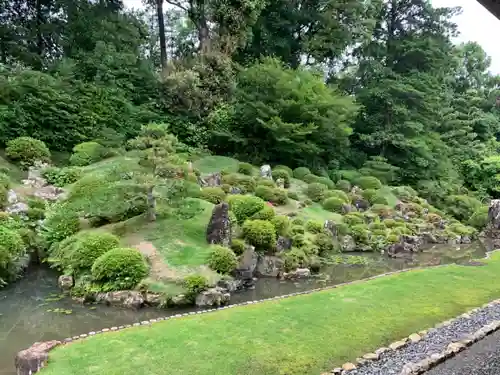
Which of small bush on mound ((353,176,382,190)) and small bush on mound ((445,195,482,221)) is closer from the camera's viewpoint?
small bush on mound ((353,176,382,190))

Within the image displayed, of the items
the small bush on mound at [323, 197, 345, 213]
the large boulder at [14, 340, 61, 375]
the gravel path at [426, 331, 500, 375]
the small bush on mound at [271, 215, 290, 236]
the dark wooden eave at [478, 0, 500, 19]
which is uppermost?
the dark wooden eave at [478, 0, 500, 19]

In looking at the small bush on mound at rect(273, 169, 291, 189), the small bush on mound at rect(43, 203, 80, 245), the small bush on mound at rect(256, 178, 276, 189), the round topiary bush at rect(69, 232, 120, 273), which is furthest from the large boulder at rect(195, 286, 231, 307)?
the small bush on mound at rect(273, 169, 291, 189)

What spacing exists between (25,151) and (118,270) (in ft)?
29.2

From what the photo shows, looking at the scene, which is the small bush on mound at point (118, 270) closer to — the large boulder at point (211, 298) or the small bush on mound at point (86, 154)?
the large boulder at point (211, 298)

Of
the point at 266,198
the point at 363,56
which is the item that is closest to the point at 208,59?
the point at 266,198

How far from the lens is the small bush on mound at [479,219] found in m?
21.5

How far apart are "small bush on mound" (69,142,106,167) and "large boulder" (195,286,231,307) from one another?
31.6ft

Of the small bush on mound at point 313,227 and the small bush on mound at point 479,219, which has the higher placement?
the small bush on mound at point 313,227

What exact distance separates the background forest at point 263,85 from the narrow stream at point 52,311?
Answer: 9284 millimetres

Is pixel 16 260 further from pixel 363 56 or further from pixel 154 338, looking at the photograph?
pixel 363 56

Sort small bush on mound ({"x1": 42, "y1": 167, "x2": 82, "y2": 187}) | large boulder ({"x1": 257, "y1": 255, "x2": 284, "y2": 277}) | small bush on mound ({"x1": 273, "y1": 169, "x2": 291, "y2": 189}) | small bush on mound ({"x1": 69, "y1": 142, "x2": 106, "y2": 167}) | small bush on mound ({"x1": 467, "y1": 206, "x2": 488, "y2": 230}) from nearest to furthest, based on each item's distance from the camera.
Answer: large boulder ({"x1": 257, "y1": 255, "x2": 284, "y2": 277}) → small bush on mound ({"x1": 42, "y1": 167, "x2": 82, "y2": 187}) → small bush on mound ({"x1": 69, "y1": 142, "x2": 106, "y2": 167}) → small bush on mound ({"x1": 273, "y1": 169, "x2": 291, "y2": 189}) → small bush on mound ({"x1": 467, "y1": 206, "x2": 488, "y2": 230})

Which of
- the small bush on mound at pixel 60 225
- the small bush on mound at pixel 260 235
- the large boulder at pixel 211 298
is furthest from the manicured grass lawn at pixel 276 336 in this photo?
the small bush on mound at pixel 60 225

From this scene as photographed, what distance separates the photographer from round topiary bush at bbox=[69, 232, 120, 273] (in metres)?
10.4

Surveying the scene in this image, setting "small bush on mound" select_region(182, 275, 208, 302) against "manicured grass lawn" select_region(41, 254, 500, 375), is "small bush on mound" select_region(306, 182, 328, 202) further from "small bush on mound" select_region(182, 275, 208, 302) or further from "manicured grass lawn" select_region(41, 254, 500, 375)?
"small bush on mound" select_region(182, 275, 208, 302)
